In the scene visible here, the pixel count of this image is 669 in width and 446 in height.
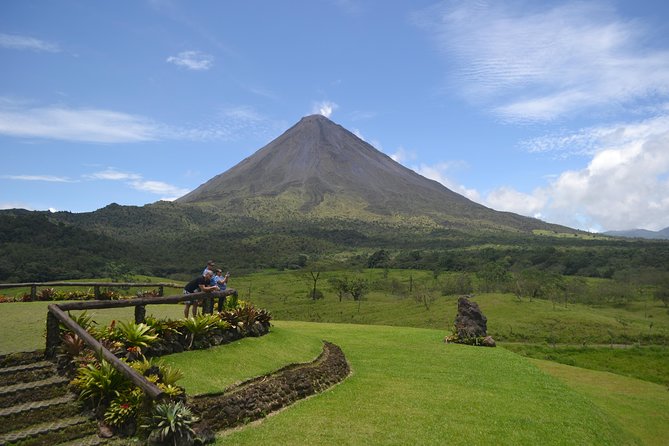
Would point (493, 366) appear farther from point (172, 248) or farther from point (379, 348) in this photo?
point (172, 248)

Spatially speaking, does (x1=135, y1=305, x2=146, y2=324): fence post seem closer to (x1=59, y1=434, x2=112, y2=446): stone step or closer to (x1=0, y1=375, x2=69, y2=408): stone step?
(x1=0, y1=375, x2=69, y2=408): stone step

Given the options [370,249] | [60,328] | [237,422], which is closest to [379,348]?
[237,422]

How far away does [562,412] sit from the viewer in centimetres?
1244

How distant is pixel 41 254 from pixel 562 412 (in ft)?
253

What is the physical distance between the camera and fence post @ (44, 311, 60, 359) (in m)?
9.72

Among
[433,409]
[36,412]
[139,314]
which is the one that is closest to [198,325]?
[139,314]

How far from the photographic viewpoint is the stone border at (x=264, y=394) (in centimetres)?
890

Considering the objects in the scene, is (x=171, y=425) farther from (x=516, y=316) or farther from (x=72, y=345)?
(x=516, y=316)

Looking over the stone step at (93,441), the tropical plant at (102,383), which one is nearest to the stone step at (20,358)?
the tropical plant at (102,383)

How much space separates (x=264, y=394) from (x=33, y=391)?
4300mm

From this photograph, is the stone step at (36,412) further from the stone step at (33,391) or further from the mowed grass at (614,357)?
the mowed grass at (614,357)

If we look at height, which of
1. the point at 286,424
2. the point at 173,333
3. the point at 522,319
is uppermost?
the point at 173,333

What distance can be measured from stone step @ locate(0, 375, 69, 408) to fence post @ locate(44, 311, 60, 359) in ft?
3.08

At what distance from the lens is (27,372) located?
8.96m
